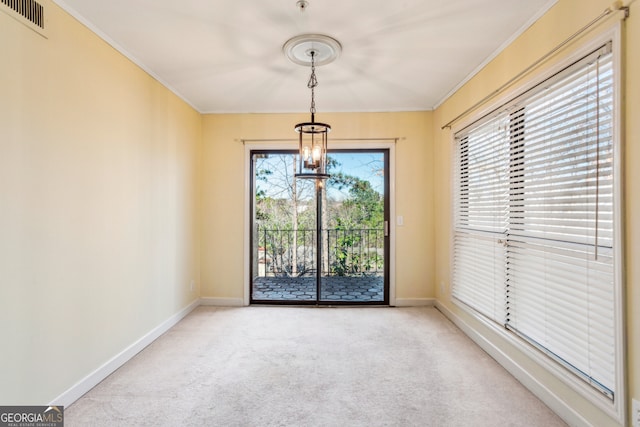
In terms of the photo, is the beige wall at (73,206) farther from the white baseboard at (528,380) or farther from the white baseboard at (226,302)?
the white baseboard at (528,380)

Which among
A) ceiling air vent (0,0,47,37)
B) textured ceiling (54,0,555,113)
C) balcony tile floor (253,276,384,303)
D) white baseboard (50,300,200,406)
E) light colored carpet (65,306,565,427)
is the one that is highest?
textured ceiling (54,0,555,113)

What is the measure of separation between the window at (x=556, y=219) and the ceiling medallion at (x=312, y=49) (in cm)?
144

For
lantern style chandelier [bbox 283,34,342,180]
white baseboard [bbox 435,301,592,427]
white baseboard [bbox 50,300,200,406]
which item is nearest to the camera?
white baseboard [bbox 435,301,592,427]

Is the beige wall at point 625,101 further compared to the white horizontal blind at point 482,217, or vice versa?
the white horizontal blind at point 482,217

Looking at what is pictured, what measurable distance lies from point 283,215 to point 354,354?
2140 millimetres

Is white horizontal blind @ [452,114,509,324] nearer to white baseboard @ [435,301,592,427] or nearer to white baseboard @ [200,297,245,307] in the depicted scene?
white baseboard @ [435,301,592,427]

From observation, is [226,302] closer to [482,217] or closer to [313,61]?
[313,61]

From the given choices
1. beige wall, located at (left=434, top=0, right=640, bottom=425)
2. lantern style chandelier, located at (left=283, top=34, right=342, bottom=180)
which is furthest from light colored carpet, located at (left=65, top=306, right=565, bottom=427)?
lantern style chandelier, located at (left=283, top=34, right=342, bottom=180)

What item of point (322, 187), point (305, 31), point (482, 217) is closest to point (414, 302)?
point (482, 217)

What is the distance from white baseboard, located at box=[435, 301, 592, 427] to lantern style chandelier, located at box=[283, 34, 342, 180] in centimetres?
198

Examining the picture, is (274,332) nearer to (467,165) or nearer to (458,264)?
(458,264)

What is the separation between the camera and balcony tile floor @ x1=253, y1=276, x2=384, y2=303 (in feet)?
13.9

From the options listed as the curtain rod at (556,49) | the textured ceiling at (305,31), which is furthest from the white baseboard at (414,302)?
the textured ceiling at (305,31)

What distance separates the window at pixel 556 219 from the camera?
163 centimetres
